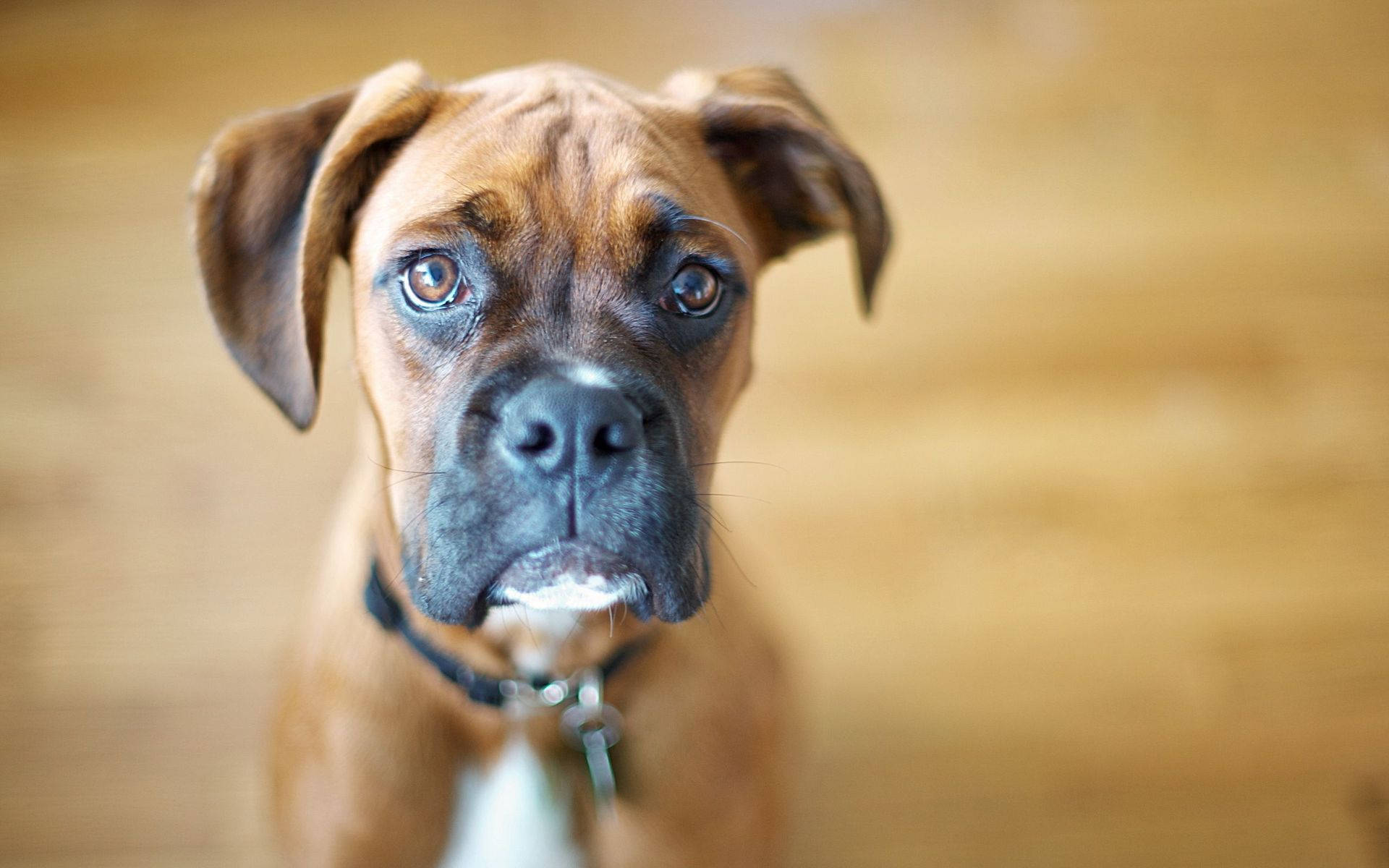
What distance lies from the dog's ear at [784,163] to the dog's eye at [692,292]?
0.87ft

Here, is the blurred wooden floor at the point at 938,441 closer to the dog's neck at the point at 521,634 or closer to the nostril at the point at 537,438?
the dog's neck at the point at 521,634

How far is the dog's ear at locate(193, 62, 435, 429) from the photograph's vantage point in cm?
153

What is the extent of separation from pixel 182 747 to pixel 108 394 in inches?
35.9

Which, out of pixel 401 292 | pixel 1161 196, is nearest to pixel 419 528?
pixel 401 292

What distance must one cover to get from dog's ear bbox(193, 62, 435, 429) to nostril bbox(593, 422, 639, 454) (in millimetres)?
492

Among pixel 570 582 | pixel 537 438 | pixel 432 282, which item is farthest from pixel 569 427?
pixel 432 282

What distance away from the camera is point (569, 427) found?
1300 mm

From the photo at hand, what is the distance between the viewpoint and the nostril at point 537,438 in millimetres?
1311

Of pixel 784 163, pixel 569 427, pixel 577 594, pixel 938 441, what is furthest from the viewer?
pixel 938 441

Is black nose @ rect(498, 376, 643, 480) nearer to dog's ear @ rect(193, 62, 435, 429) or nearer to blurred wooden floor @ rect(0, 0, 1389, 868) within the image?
dog's ear @ rect(193, 62, 435, 429)

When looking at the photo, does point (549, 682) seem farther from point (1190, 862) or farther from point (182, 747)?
point (1190, 862)

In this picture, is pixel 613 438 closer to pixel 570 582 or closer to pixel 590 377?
pixel 590 377

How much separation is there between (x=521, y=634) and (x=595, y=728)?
19 centimetres

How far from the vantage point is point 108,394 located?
2.75 metres
